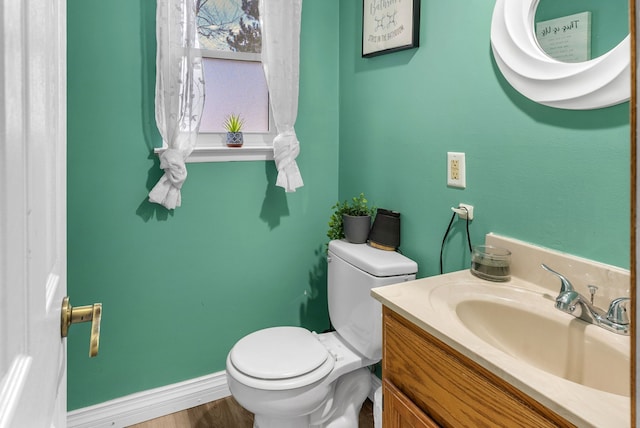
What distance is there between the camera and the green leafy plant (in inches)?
77.8

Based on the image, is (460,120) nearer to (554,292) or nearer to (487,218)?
(487,218)

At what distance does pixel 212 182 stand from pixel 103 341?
0.84 metres

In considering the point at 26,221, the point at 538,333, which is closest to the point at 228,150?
the point at 538,333

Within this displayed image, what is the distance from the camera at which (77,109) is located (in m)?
1.67

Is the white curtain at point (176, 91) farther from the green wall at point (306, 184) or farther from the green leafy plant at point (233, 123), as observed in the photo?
the green leafy plant at point (233, 123)

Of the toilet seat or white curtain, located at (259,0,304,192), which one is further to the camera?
white curtain, located at (259,0,304,192)

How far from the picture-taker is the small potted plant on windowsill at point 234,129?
195 cm

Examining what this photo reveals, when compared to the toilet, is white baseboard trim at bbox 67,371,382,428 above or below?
below

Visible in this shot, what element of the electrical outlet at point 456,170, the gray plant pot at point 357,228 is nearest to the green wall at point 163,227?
the gray plant pot at point 357,228

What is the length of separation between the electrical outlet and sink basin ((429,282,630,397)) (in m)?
0.40

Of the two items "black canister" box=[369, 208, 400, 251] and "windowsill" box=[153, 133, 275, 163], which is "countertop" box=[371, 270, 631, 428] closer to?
"black canister" box=[369, 208, 400, 251]

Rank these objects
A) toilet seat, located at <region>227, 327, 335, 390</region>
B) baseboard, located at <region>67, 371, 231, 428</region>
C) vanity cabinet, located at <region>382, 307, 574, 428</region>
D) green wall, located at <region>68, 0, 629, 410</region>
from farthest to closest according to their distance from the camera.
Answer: baseboard, located at <region>67, 371, 231, 428</region> < toilet seat, located at <region>227, 327, 335, 390</region> < green wall, located at <region>68, 0, 629, 410</region> < vanity cabinet, located at <region>382, 307, 574, 428</region>

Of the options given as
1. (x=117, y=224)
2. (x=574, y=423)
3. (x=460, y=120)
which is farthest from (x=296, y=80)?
(x=574, y=423)

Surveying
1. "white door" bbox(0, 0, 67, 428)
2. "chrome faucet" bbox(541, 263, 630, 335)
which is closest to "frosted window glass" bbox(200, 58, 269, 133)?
"white door" bbox(0, 0, 67, 428)
